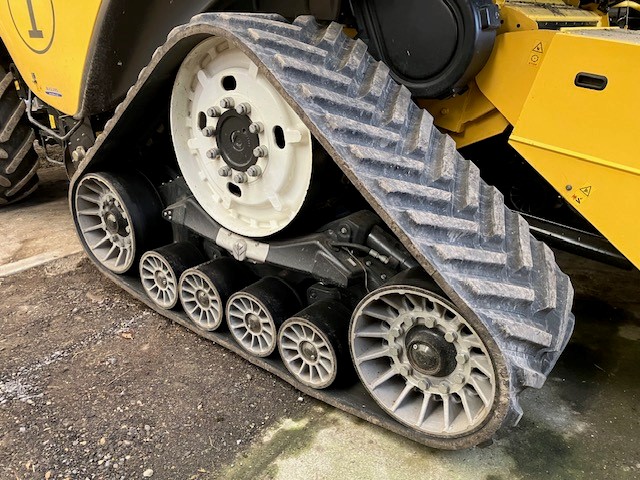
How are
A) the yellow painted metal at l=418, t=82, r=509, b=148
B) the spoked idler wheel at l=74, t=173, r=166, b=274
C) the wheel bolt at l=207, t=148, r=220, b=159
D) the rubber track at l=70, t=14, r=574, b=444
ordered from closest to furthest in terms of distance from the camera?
the rubber track at l=70, t=14, r=574, b=444, the wheel bolt at l=207, t=148, r=220, b=159, the yellow painted metal at l=418, t=82, r=509, b=148, the spoked idler wheel at l=74, t=173, r=166, b=274

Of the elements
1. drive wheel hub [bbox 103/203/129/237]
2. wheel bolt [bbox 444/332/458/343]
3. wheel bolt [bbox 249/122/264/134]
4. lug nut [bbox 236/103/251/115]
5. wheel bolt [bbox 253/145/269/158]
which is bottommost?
drive wheel hub [bbox 103/203/129/237]

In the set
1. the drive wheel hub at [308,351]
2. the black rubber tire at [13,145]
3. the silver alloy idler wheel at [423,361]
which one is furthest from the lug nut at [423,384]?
the black rubber tire at [13,145]

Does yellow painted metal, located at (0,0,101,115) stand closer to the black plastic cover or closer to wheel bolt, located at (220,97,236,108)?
wheel bolt, located at (220,97,236,108)

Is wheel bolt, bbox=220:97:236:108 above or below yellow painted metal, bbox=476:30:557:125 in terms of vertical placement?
below

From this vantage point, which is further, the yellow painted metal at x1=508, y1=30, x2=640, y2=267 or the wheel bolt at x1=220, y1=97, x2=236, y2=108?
the wheel bolt at x1=220, y1=97, x2=236, y2=108

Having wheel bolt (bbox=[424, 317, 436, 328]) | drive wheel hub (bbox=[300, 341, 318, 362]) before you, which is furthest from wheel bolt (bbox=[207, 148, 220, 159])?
wheel bolt (bbox=[424, 317, 436, 328])

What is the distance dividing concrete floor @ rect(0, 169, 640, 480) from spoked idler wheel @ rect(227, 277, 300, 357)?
0.17 m

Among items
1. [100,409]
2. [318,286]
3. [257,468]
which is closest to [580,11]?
[318,286]

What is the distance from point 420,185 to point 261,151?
0.63 meters

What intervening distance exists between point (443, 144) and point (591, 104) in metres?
0.49

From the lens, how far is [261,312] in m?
2.37

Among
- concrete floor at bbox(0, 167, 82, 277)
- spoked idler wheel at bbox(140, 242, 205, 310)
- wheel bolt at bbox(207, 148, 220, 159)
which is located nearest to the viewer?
wheel bolt at bbox(207, 148, 220, 159)

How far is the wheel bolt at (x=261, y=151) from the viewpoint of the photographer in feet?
6.98

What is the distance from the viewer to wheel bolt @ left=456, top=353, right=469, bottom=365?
1866 millimetres
